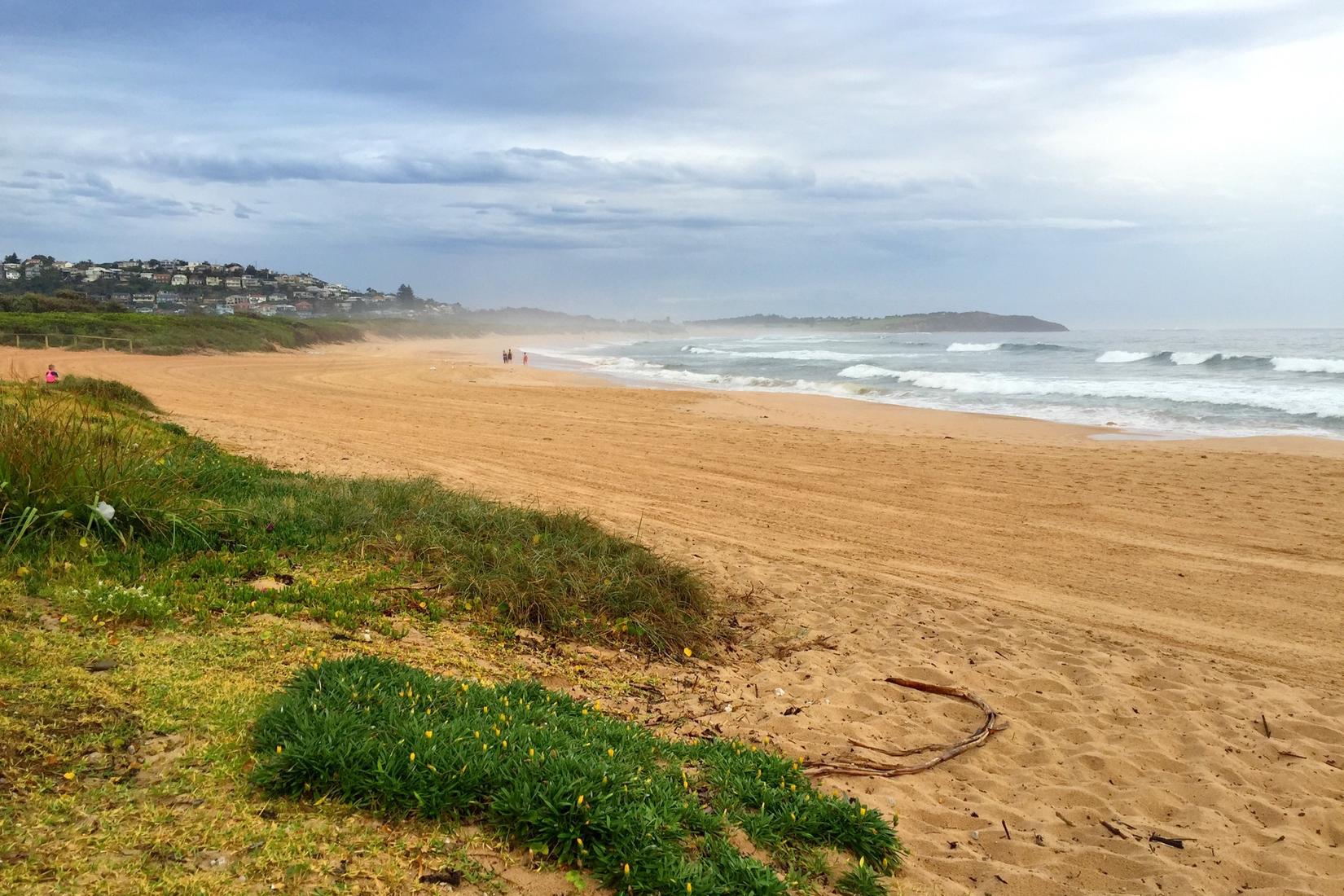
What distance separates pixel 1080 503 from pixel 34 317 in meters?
46.6

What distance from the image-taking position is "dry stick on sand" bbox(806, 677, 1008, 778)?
4.00 meters

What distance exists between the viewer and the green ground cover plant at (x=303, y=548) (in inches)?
182

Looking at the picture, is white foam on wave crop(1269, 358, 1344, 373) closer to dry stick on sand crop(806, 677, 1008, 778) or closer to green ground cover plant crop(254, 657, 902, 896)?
dry stick on sand crop(806, 677, 1008, 778)

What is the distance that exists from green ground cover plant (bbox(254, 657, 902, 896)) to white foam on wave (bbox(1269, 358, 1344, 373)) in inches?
1322

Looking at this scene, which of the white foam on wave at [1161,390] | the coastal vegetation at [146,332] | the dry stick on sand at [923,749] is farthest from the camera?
the coastal vegetation at [146,332]

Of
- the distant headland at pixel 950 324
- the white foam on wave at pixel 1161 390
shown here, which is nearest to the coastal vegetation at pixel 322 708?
the white foam on wave at pixel 1161 390

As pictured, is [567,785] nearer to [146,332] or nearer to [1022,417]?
[1022,417]

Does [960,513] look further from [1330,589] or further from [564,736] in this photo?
[564,736]

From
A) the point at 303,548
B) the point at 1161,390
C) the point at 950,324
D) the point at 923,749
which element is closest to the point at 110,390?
the point at 303,548

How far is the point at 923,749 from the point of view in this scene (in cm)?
436

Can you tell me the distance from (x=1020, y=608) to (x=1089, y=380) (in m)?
25.0

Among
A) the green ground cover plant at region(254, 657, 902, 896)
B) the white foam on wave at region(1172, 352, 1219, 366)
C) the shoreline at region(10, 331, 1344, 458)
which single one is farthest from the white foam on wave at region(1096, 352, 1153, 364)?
the green ground cover plant at region(254, 657, 902, 896)

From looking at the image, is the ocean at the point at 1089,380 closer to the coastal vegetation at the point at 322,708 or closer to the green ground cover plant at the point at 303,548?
the green ground cover plant at the point at 303,548

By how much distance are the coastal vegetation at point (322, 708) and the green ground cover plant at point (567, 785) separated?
1cm
